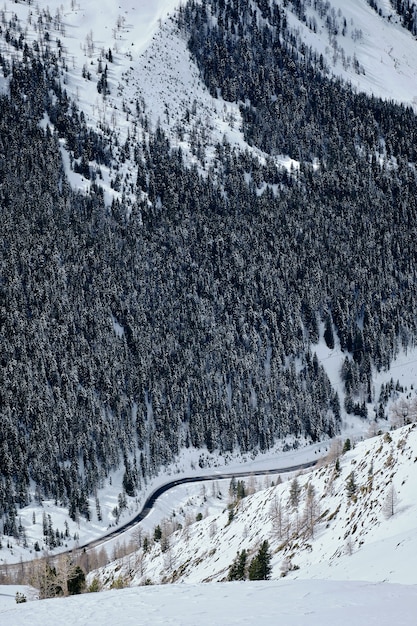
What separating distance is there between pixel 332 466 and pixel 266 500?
663 inches

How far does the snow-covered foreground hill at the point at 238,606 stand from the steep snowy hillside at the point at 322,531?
8.64 metres

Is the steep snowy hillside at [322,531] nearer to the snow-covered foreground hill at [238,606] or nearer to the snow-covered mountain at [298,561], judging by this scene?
the snow-covered mountain at [298,561]

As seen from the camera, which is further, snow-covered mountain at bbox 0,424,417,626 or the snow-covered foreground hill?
snow-covered mountain at bbox 0,424,417,626

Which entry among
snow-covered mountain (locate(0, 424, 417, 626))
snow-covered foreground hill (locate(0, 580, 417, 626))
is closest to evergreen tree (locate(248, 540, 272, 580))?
snow-covered mountain (locate(0, 424, 417, 626))

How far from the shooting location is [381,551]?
52.5m

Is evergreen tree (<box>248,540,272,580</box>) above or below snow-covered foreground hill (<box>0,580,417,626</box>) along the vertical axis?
below

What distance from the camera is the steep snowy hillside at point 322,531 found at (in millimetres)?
54503

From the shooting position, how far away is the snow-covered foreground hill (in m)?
29.8

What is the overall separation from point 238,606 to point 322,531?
51.1m

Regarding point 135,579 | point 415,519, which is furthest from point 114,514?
point 415,519

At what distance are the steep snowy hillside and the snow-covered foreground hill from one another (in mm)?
8644

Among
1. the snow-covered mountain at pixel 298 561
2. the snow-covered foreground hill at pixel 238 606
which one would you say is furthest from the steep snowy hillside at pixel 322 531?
the snow-covered foreground hill at pixel 238 606

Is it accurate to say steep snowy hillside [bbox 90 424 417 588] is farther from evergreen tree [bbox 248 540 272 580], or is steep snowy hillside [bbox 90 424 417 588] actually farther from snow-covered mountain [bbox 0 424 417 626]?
evergreen tree [bbox 248 540 272 580]

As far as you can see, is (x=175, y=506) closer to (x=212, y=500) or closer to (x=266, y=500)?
(x=212, y=500)
